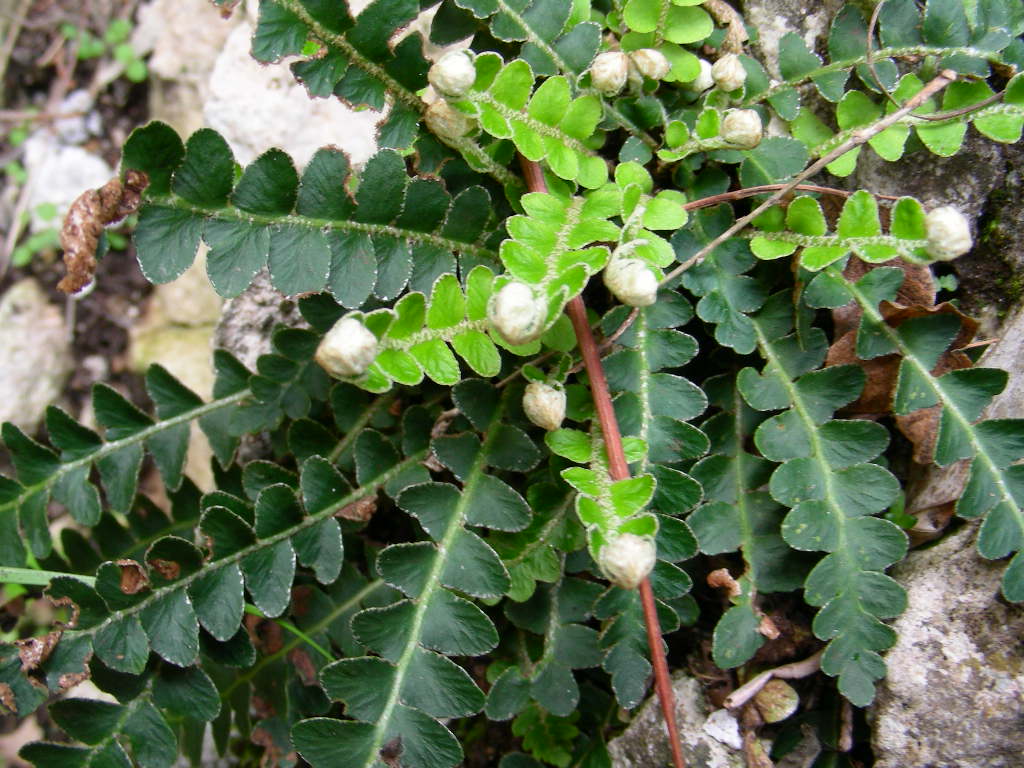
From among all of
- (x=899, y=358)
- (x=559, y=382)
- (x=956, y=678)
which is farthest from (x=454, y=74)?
(x=956, y=678)

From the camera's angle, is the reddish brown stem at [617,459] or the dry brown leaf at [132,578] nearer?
the reddish brown stem at [617,459]

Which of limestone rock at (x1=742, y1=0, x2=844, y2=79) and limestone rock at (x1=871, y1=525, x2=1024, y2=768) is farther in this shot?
limestone rock at (x1=742, y1=0, x2=844, y2=79)

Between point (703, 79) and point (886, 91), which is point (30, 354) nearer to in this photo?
point (703, 79)

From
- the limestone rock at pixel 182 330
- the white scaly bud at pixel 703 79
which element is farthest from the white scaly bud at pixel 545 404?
the limestone rock at pixel 182 330

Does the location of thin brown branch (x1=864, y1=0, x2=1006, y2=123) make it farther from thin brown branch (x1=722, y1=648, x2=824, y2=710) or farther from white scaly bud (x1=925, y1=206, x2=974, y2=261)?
thin brown branch (x1=722, y1=648, x2=824, y2=710)

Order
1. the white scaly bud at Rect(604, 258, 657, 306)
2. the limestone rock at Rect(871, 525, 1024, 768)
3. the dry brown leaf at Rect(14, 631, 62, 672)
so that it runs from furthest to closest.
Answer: the dry brown leaf at Rect(14, 631, 62, 672), the limestone rock at Rect(871, 525, 1024, 768), the white scaly bud at Rect(604, 258, 657, 306)

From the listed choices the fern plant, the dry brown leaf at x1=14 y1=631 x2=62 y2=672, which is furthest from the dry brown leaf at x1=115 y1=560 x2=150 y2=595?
the dry brown leaf at x1=14 y1=631 x2=62 y2=672

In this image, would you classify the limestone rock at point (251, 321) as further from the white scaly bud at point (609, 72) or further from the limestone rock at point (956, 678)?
the limestone rock at point (956, 678)
